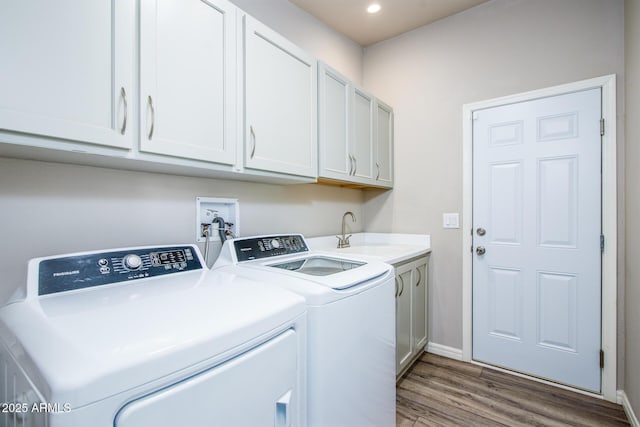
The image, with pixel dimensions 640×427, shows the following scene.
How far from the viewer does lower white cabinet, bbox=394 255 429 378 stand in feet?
6.48

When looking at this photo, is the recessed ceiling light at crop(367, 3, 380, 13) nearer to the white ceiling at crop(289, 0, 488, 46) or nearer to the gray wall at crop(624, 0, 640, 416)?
the white ceiling at crop(289, 0, 488, 46)

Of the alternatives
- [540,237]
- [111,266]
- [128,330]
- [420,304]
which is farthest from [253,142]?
[540,237]

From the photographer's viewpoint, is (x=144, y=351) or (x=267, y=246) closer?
(x=144, y=351)

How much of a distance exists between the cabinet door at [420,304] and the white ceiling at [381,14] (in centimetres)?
196

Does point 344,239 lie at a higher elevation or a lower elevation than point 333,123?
lower

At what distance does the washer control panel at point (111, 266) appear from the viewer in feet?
3.16

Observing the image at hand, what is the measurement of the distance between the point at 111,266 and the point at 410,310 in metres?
1.84

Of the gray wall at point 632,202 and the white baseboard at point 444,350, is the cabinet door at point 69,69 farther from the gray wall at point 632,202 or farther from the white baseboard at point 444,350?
the white baseboard at point 444,350

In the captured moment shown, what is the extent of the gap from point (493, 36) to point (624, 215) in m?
1.52

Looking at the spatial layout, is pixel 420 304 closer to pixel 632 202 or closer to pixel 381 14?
pixel 632 202

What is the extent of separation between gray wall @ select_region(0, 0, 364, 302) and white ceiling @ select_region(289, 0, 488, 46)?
24 centimetres

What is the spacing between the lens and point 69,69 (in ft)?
3.02

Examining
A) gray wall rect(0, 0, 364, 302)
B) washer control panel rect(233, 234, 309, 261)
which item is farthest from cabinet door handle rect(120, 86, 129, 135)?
washer control panel rect(233, 234, 309, 261)

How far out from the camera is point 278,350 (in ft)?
2.73
